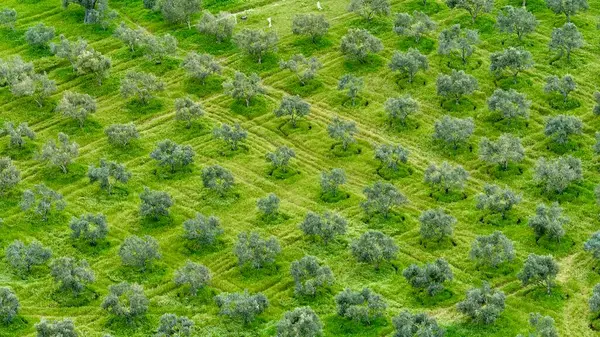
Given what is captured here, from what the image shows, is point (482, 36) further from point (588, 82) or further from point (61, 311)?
point (61, 311)

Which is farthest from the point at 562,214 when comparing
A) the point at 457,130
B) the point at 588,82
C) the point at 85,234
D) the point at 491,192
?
the point at 85,234

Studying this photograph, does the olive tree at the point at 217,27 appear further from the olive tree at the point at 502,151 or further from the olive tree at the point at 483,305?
the olive tree at the point at 483,305

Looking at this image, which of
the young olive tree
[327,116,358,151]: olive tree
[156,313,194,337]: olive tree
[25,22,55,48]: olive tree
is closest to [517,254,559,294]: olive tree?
[156,313,194,337]: olive tree

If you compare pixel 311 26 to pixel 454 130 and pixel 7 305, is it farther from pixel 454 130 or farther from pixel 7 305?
pixel 7 305

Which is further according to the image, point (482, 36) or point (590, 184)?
point (482, 36)

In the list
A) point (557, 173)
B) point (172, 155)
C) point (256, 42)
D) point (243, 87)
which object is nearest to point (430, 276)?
point (557, 173)

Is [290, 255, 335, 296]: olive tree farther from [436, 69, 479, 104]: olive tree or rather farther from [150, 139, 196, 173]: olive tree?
[436, 69, 479, 104]: olive tree

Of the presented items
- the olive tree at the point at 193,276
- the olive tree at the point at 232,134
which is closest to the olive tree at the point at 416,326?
the olive tree at the point at 193,276
